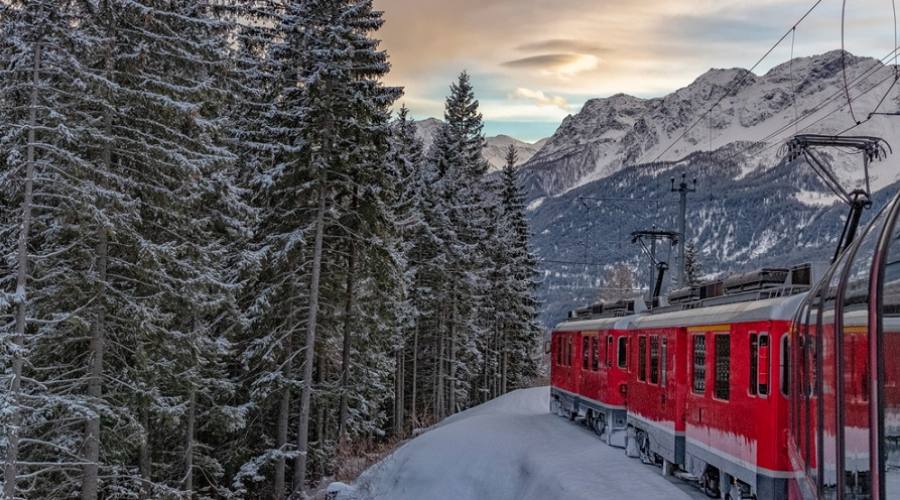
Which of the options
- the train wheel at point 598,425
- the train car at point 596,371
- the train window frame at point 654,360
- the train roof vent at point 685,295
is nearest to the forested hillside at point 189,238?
the train car at point 596,371

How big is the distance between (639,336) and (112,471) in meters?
11.9

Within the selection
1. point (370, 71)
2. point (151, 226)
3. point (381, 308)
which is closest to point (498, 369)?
point (381, 308)

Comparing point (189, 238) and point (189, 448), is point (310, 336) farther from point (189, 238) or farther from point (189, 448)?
point (189, 238)

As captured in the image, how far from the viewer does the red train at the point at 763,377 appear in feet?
12.0

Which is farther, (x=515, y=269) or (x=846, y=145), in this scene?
(x=515, y=269)

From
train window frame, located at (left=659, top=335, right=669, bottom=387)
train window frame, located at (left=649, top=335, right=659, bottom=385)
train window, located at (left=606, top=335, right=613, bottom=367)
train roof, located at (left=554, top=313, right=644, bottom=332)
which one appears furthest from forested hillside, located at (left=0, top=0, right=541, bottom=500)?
train window frame, located at (left=659, top=335, right=669, bottom=387)

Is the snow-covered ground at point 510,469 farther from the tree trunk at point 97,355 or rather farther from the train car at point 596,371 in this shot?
the tree trunk at point 97,355

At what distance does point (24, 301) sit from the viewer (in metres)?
14.6

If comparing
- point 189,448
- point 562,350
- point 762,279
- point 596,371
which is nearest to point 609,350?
point 596,371

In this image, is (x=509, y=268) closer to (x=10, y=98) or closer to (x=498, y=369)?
(x=498, y=369)

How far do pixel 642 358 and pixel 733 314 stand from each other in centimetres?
619

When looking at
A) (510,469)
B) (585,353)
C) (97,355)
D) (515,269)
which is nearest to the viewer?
(97,355)

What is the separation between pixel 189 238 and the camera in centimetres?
2056

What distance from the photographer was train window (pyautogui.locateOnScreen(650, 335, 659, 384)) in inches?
709
